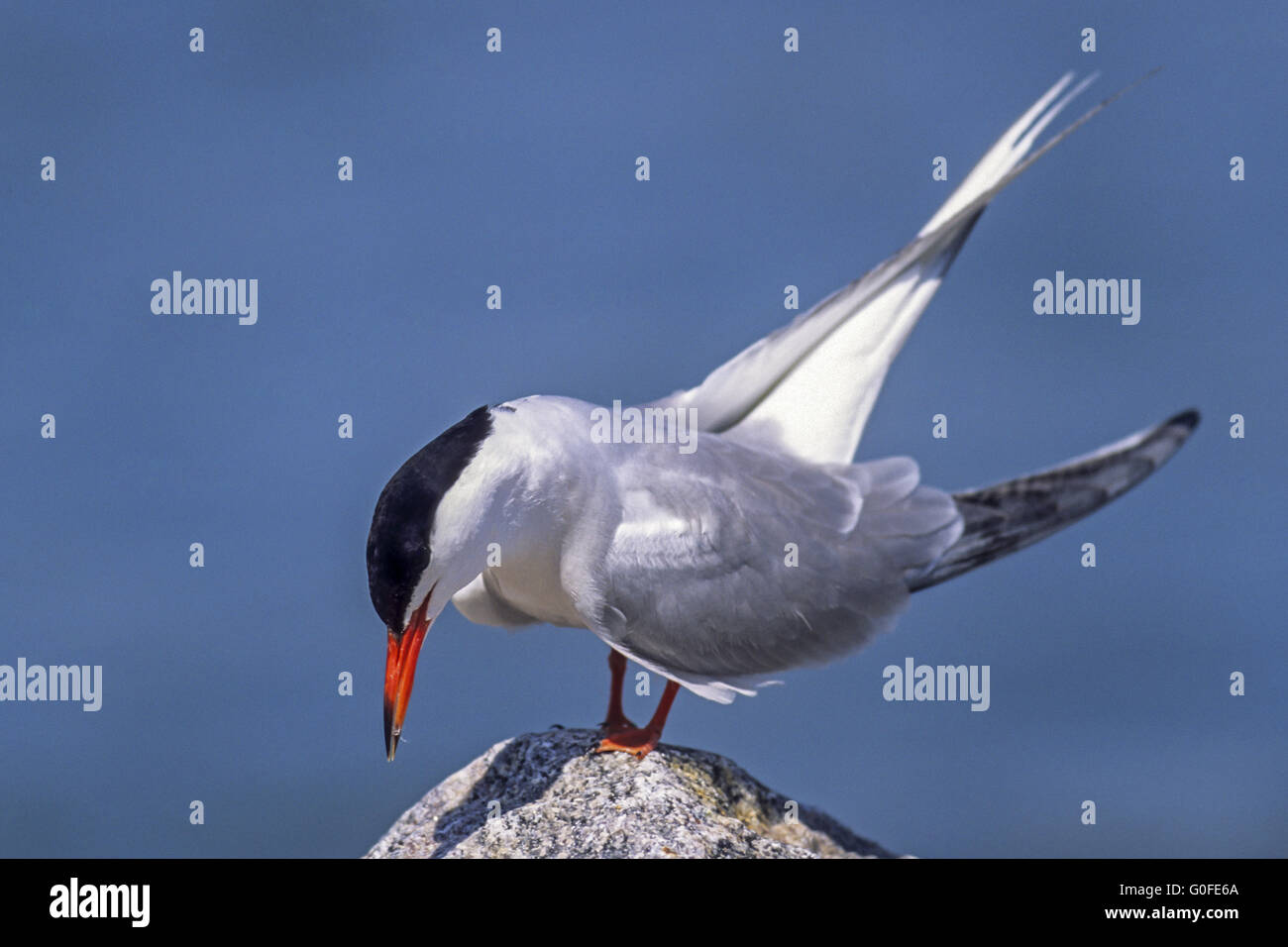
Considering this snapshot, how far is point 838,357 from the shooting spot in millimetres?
6367

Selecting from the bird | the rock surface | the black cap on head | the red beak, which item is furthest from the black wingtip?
the red beak

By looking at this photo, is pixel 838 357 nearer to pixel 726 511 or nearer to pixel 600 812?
pixel 726 511

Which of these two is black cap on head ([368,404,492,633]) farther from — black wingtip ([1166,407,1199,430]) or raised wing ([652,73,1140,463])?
black wingtip ([1166,407,1199,430])

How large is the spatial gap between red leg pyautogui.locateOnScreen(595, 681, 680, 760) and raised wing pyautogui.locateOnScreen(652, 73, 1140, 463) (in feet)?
4.29

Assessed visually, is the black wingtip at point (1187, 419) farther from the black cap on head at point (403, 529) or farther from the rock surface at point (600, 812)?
the black cap on head at point (403, 529)

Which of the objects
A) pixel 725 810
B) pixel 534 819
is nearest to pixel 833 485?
pixel 725 810

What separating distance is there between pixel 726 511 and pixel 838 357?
1257 mm

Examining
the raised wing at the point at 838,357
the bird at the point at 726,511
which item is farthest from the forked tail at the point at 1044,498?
the raised wing at the point at 838,357

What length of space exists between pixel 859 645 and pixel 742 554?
0.64 m

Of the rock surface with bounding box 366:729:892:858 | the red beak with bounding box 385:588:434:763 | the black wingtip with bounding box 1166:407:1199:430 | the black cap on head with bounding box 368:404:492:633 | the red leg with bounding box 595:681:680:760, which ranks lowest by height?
the rock surface with bounding box 366:729:892:858

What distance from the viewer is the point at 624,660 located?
5.85 metres

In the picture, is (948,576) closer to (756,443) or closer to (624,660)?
(756,443)

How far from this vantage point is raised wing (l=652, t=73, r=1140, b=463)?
627 cm

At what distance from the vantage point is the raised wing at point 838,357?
20.6 ft
